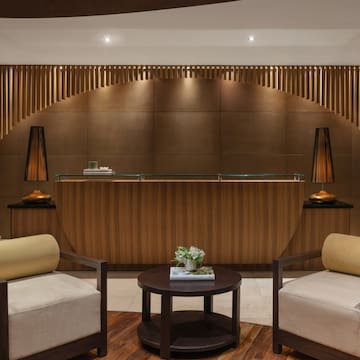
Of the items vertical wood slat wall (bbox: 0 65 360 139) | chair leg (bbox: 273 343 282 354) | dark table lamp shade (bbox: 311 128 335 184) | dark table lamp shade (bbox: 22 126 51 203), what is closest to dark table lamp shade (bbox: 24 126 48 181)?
dark table lamp shade (bbox: 22 126 51 203)

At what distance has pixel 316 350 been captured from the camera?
3.24m

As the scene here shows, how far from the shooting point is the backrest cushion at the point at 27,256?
344cm

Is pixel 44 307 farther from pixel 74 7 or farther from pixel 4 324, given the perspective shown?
pixel 74 7

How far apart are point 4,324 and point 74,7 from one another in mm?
2963

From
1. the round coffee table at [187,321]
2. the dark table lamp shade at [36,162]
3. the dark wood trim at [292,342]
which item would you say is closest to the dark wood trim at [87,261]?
the round coffee table at [187,321]

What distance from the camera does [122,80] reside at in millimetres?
6965

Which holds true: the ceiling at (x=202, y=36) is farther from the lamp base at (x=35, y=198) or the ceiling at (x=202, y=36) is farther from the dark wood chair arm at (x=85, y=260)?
the dark wood chair arm at (x=85, y=260)

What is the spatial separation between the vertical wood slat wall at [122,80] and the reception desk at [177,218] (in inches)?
70.2

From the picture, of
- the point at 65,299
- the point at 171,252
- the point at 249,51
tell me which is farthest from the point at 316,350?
the point at 249,51

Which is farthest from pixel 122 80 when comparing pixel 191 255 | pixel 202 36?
pixel 191 255

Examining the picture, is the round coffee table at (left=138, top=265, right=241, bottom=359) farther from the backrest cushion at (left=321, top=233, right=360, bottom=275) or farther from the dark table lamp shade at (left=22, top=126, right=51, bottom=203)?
the dark table lamp shade at (left=22, top=126, right=51, bottom=203)

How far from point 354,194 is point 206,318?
14.2ft

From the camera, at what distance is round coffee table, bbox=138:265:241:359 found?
338cm

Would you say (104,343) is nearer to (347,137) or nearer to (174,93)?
(174,93)
